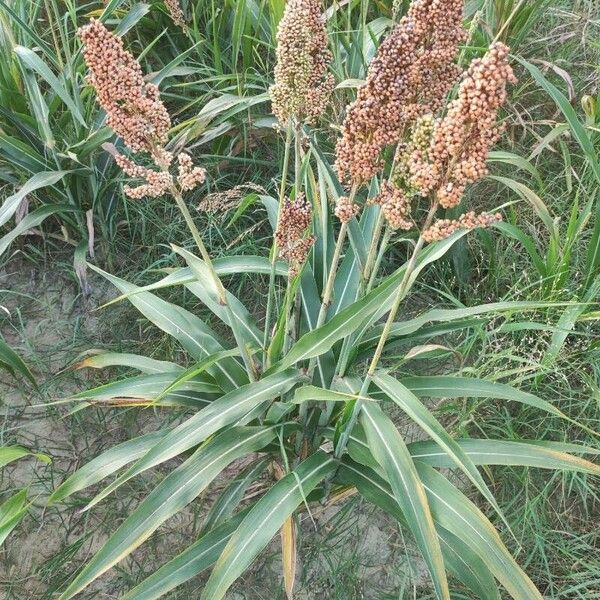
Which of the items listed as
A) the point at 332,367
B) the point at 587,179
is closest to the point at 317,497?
the point at 332,367

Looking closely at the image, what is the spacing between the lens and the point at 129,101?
132cm

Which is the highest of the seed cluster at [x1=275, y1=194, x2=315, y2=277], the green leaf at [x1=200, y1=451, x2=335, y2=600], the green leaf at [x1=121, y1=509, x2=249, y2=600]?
the seed cluster at [x1=275, y1=194, x2=315, y2=277]

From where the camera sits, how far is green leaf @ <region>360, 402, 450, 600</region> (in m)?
1.45

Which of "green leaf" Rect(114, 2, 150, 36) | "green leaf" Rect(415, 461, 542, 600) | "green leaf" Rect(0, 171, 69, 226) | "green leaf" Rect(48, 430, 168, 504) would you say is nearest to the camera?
"green leaf" Rect(415, 461, 542, 600)

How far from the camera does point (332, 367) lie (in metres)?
1.94

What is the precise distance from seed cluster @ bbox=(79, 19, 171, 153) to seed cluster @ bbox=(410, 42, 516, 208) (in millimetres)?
528

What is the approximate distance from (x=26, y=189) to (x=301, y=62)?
144cm

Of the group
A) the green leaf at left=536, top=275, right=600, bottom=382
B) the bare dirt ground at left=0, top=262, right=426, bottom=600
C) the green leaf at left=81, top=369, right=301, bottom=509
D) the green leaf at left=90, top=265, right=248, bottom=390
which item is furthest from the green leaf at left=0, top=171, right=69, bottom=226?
the green leaf at left=536, top=275, right=600, bottom=382

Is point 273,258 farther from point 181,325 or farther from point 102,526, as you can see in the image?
point 102,526

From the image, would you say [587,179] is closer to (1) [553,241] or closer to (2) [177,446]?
(1) [553,241]

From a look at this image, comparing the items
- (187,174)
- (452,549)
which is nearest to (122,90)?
(187,174)

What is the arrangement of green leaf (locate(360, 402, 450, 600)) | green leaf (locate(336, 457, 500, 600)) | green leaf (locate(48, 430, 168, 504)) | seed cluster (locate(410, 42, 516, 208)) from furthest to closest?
green leaf (locate(48, 430, 168, 504))
green leaf (locate(336, 457, 500, 600))
green leaf (locate(360, 402, 450, 600))
seed cluster (locate(410, 42, 516, 208))

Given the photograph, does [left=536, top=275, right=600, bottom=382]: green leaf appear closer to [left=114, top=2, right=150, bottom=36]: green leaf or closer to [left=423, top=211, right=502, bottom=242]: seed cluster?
[left=423, top=211, right=502, bottom=242]: seed cluster

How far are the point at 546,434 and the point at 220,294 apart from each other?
50.3 inches
